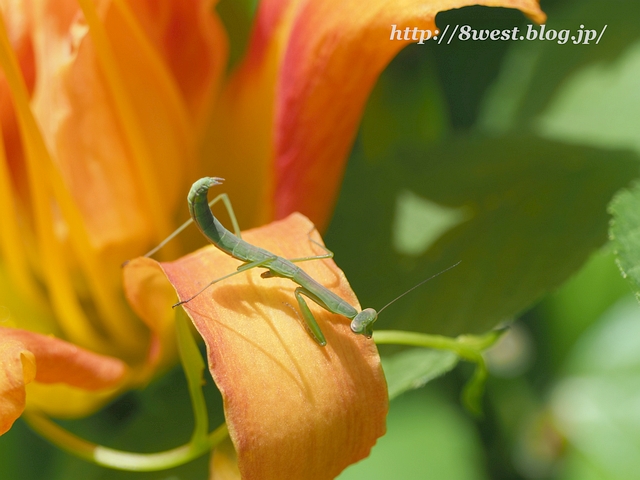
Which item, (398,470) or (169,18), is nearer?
(169,18)

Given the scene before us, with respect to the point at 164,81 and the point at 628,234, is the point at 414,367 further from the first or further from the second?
the point at 164,81

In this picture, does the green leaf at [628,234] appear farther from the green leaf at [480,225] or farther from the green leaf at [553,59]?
the green leaf at [553,59]

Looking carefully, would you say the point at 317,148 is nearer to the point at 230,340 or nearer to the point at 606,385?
the point at 230,340

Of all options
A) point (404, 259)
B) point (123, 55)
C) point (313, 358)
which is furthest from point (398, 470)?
point (123, 55)

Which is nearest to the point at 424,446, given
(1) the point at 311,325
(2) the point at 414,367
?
(2) the point at 414,367

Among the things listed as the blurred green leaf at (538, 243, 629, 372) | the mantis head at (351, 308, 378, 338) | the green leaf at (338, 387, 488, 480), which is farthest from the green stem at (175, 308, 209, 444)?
the blurred green leaf at (538, 243, 629, 372)

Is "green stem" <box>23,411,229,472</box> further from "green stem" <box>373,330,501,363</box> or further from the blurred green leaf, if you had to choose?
the blurred green leaf

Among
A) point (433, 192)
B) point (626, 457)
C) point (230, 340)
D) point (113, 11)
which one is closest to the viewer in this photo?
point (230, 340)
